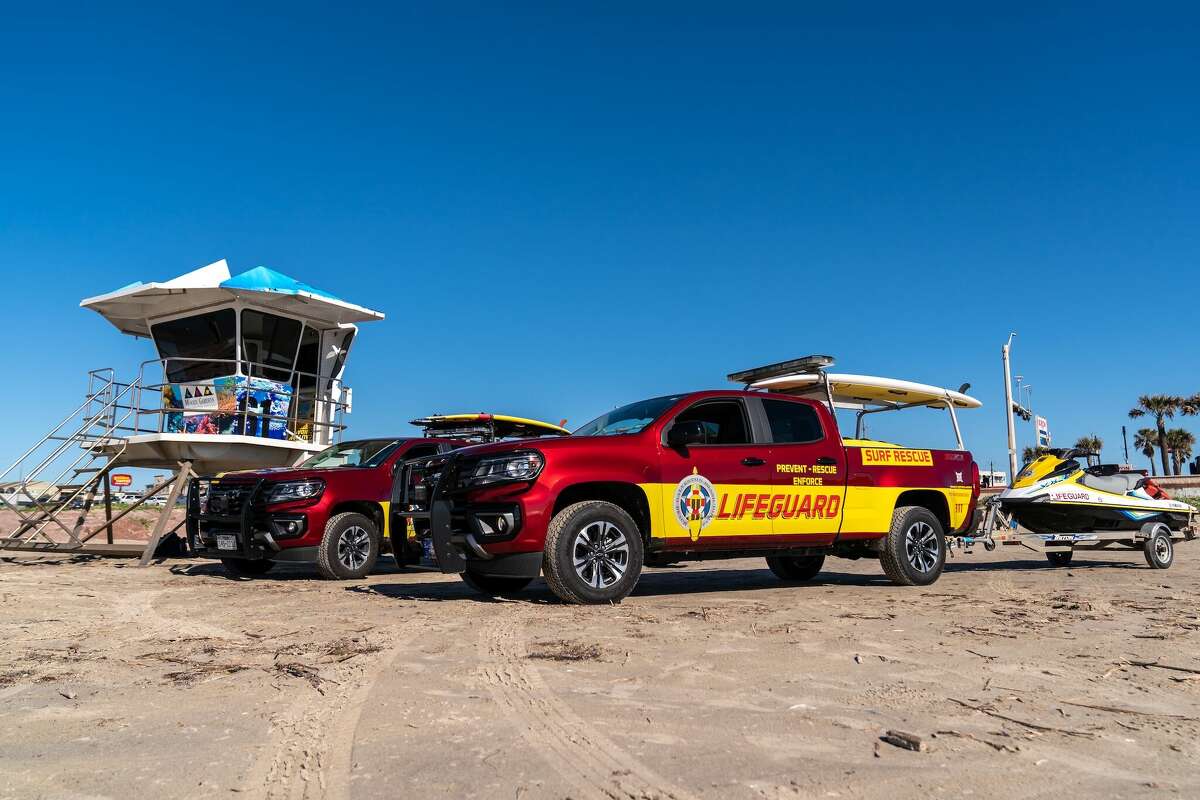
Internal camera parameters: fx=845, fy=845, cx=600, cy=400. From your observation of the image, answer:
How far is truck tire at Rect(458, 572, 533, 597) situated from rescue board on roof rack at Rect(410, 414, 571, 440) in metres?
4.82

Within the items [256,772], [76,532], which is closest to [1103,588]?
[256,772]

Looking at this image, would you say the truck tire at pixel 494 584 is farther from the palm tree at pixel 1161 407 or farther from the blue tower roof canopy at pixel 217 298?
the palm tree at pixel 1161 407

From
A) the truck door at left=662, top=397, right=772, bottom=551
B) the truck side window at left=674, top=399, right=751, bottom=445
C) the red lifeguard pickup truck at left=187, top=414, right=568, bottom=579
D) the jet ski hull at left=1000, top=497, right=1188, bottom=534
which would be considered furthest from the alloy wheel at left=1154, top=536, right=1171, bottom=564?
the red lifeguard pickup truck at left=187, top=414, right=568, bottom=579

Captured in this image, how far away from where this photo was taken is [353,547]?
10102 millimetres

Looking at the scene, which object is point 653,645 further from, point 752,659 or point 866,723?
point 866,723

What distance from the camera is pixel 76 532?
1292cm

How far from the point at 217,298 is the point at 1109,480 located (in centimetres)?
1532

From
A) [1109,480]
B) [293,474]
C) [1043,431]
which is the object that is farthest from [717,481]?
[1043,431]

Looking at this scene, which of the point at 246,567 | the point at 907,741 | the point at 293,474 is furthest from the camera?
the point at 246,567

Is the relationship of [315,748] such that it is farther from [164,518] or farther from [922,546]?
[164,518]

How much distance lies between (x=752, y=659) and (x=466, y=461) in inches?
131

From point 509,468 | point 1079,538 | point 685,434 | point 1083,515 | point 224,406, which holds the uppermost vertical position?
point 224,406

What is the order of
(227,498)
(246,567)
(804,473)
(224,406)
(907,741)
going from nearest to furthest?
(907,741), (804,473), (227,498), (246,567), (224,406)

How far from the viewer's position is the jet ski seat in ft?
37.5
